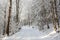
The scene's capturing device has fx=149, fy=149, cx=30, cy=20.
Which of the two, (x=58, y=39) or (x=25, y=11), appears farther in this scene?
(x=25, y=11)

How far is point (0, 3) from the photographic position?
48.1 meters

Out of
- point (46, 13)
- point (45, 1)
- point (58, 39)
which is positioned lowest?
point (58, 39)

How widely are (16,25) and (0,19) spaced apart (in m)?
18.7

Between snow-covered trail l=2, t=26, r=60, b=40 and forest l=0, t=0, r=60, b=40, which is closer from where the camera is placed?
snow-covered trail l=2, t=26, r=60, b=40

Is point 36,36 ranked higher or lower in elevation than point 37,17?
lower

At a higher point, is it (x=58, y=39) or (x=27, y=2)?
(x=27, y=2)

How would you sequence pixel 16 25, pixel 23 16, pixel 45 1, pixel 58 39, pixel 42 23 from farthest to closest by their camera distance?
pixel 23 16
pixel 45 1
pixel 42 23
pixel 16 25
pixel 58 39

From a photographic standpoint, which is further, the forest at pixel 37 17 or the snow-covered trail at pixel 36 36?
the forest at pixel 37 17

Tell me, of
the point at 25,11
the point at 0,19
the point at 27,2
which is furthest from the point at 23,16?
the point at 0,19

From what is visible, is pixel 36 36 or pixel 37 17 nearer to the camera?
pixel 36 36

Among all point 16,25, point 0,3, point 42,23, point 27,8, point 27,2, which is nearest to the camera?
point 16,25

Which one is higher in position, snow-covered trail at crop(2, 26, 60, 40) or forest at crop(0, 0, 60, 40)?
forest at crop(0, 0, 60, 40)

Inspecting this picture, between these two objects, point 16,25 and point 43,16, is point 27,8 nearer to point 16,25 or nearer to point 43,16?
point 43,16

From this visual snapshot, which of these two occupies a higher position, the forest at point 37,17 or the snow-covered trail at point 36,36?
the forest at point 37,17
